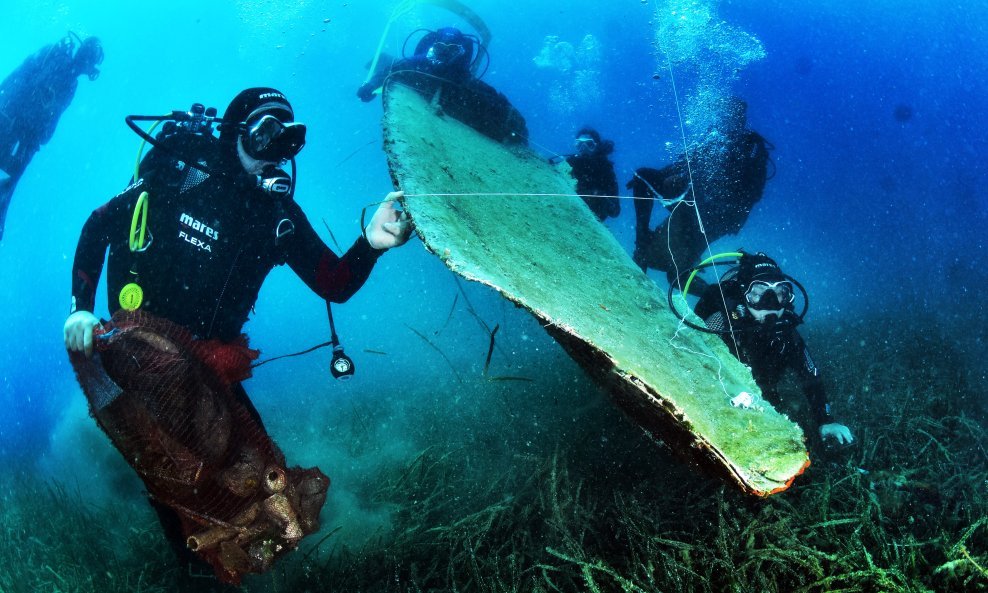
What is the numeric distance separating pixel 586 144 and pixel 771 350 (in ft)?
12.8

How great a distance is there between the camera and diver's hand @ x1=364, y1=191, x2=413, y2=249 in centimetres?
238

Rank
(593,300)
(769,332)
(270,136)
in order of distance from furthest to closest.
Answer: (769,332) → (270,136) → (593,300)

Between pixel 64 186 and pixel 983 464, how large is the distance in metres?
82.2

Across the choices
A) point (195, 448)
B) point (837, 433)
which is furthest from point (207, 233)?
point (837, 433)

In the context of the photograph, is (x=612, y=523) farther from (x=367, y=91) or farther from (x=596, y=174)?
(x=367, y=91)

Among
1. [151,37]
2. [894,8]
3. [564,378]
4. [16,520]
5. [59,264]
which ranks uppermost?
[151,37]

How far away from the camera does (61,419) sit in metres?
13.3

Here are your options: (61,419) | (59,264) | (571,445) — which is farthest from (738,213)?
(59,264)

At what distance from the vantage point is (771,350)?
450 cm

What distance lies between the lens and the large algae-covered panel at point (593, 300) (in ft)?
4.48

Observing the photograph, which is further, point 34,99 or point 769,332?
point 34,99

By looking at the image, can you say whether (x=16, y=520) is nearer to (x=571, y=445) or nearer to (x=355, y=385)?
(x=355, y=385)

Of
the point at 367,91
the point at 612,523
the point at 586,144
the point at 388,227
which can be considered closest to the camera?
the point at 388,227

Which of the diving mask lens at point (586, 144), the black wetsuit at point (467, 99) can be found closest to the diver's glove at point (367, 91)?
the black wetsuit at point (467, 99)
